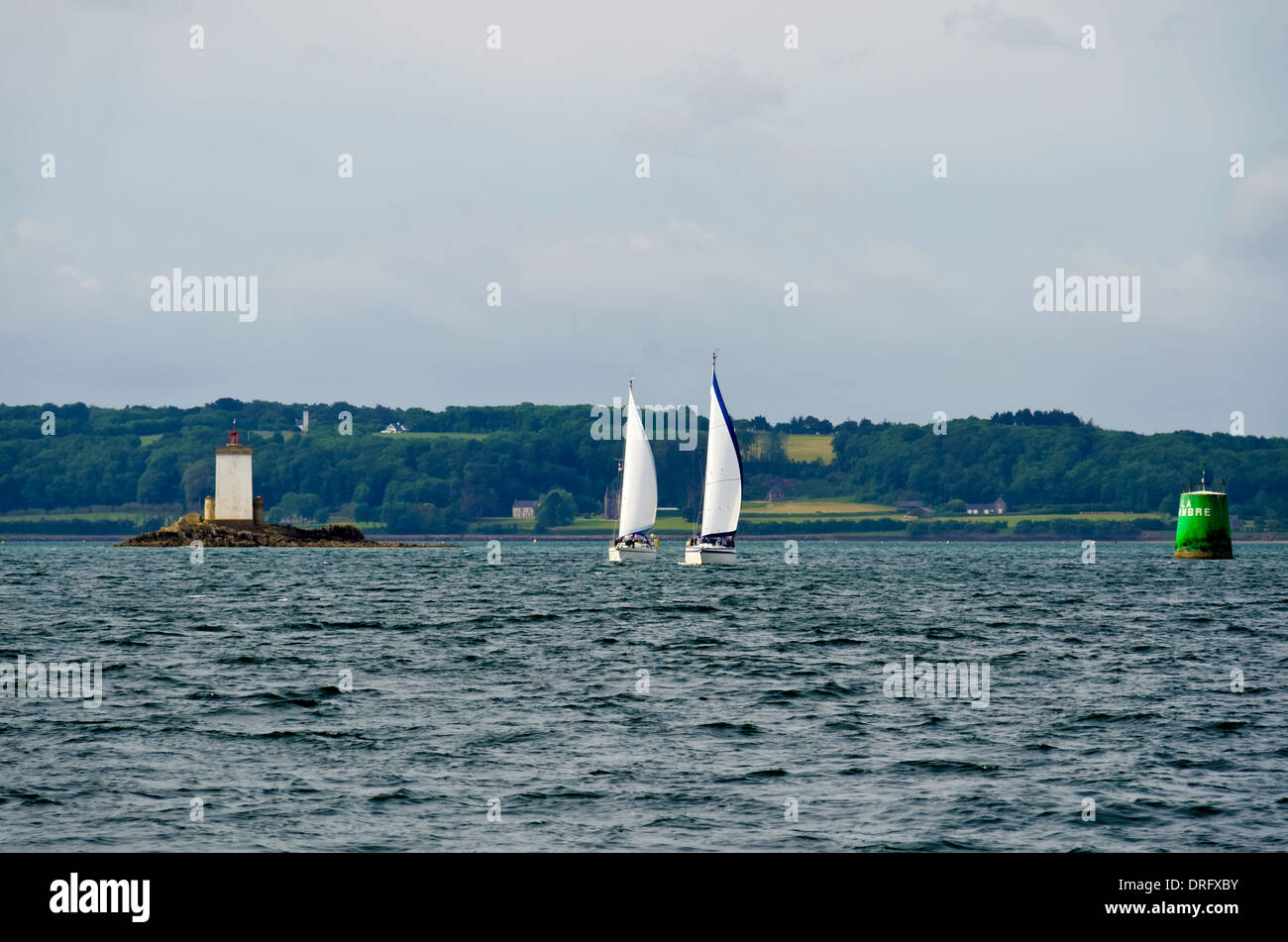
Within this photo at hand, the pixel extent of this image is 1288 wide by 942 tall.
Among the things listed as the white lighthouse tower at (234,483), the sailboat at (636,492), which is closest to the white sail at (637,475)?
the sailboat at (636,492)

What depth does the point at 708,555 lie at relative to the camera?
99.9 m

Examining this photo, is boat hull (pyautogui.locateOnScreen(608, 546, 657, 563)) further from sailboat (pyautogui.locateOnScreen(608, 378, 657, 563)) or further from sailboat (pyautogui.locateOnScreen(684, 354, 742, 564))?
sailboat (pyautogui.locateOnScreen(684, 354, 742, 564))

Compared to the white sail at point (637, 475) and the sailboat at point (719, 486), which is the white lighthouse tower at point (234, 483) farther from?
the sailboat at point (719, 486)

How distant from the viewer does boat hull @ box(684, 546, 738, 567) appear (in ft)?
327

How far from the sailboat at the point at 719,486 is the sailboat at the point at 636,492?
15.5 ft

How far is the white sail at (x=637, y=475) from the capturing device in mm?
98875

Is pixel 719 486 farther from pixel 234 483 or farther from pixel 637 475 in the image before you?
pixel 234 483

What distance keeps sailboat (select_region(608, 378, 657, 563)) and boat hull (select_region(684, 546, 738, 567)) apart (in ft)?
12.4
